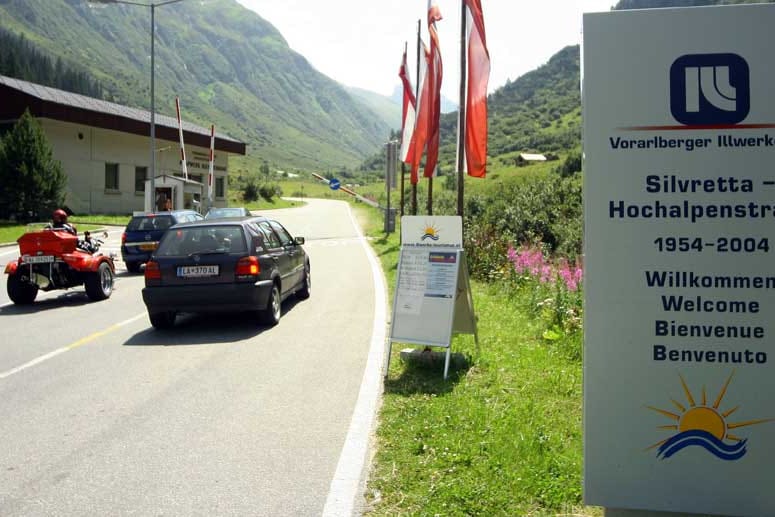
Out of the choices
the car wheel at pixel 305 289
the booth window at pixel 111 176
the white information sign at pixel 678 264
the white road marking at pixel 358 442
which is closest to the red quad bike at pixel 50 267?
the car wheel at pixel 305 289

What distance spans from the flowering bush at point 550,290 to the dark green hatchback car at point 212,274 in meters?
3.80

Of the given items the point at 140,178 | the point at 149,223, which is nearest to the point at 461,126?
the point at 149,223

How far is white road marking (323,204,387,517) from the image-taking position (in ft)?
13.0

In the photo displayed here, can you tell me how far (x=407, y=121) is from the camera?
16766 mm

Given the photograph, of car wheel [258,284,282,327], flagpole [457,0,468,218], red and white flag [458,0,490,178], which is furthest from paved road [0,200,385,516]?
red and white flag [458,0,490,178]

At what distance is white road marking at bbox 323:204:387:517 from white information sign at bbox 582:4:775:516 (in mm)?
1381

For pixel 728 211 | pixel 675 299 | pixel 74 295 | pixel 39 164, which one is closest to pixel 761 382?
pixel 675 299

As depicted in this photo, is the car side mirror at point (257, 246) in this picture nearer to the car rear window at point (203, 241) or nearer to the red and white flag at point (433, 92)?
the car rear window at point (203, 241)

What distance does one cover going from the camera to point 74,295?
13508mm

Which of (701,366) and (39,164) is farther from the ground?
(39,164)

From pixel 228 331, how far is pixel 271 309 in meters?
0.67

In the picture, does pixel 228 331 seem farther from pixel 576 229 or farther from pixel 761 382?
pixel 576 229

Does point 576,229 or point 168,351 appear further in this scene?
point 576,229

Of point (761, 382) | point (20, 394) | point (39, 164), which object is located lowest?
point (20, 394)
